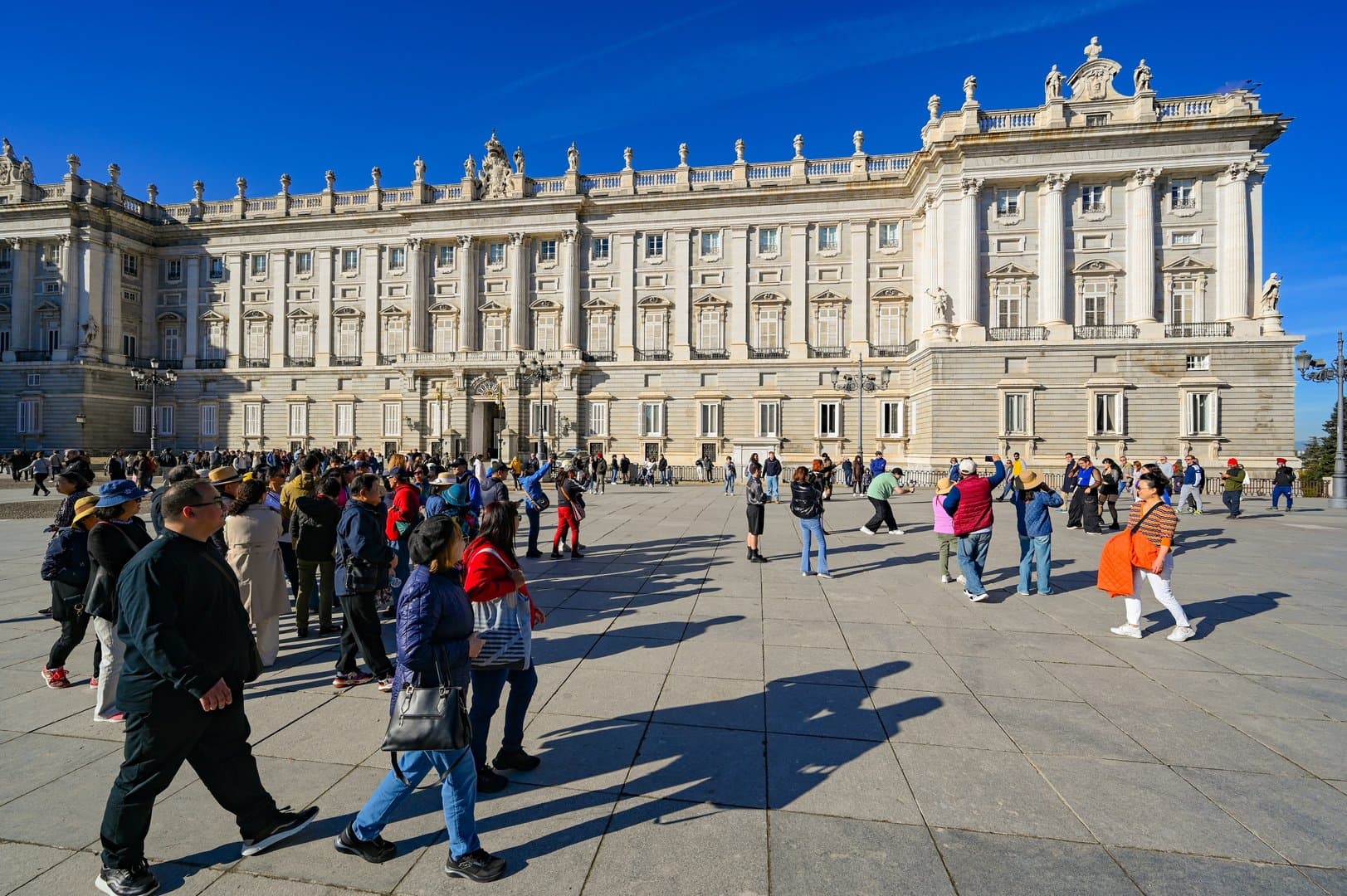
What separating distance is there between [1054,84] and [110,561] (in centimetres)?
4096

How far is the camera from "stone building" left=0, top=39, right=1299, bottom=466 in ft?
97.2

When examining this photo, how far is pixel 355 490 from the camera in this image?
5.26 metres

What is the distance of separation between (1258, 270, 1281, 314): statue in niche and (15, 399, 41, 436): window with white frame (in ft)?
236

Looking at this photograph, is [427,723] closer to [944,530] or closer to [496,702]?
[496,702]

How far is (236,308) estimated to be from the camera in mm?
42094

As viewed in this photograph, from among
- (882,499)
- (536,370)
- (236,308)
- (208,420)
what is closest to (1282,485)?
(882,499)

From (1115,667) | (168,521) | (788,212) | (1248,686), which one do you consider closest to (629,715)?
(168,521)

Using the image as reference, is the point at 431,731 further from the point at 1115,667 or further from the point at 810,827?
the point at 1115,667

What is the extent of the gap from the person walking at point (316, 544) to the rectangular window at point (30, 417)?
49899 millimetres

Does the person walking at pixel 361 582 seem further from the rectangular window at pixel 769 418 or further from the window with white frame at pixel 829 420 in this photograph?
the window with white frame at pixel 829 420

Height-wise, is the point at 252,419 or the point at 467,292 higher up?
the point at 467,292

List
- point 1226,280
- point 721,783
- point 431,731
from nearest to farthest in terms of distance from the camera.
Answer: point 431,731 → point 721,783 → point 1226,280

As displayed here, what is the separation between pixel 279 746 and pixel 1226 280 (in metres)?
41.3

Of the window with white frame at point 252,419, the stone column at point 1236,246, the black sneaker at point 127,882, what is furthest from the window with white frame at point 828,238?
the window with white frame at point 252,419
